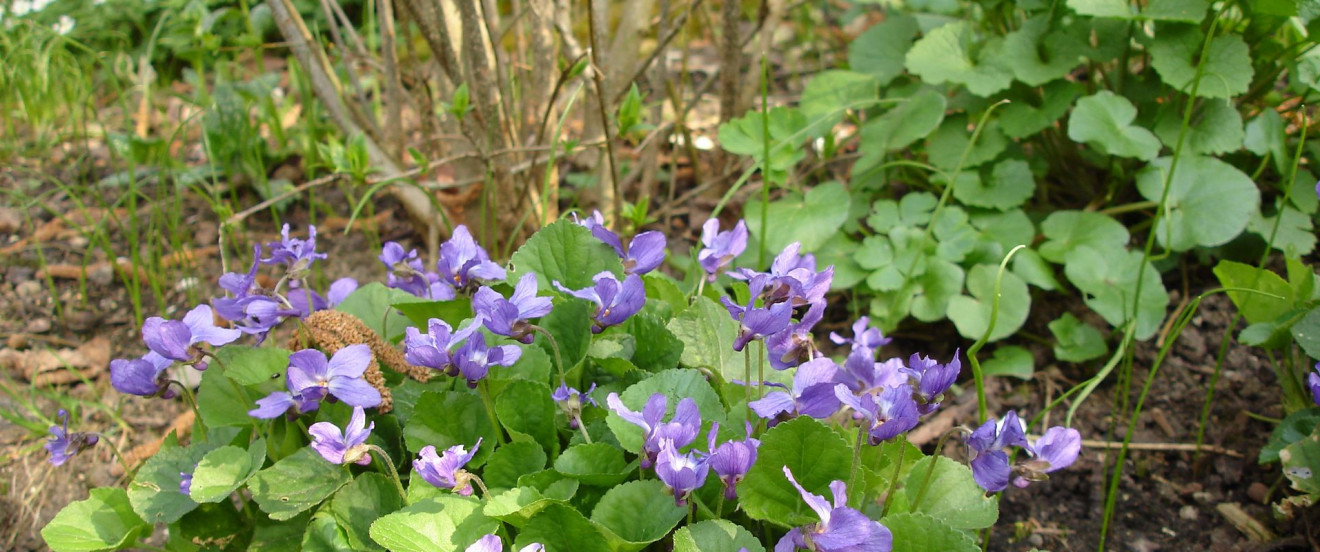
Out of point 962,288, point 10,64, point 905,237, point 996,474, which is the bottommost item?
point 962,288

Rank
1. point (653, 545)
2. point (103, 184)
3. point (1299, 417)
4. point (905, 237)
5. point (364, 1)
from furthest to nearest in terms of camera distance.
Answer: point (364, 1) → point (103, 184) → point (905, 237) → point (1299, 417) → point (653, 545)

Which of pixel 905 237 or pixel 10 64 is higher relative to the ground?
pixel 10 64

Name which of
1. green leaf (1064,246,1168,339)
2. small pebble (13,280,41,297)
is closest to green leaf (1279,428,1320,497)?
green leaf (1064,246,1168,339)

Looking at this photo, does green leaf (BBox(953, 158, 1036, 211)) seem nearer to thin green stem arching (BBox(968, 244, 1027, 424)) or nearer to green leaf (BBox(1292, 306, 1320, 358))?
green leaf (BBox(1292, 306, 1320, 358))

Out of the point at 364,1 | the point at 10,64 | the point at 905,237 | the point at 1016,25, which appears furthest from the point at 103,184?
the point at 1016,25

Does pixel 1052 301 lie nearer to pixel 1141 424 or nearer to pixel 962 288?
pixel 962 288

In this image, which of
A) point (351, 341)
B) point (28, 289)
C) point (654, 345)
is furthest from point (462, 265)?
point (28, 289)
